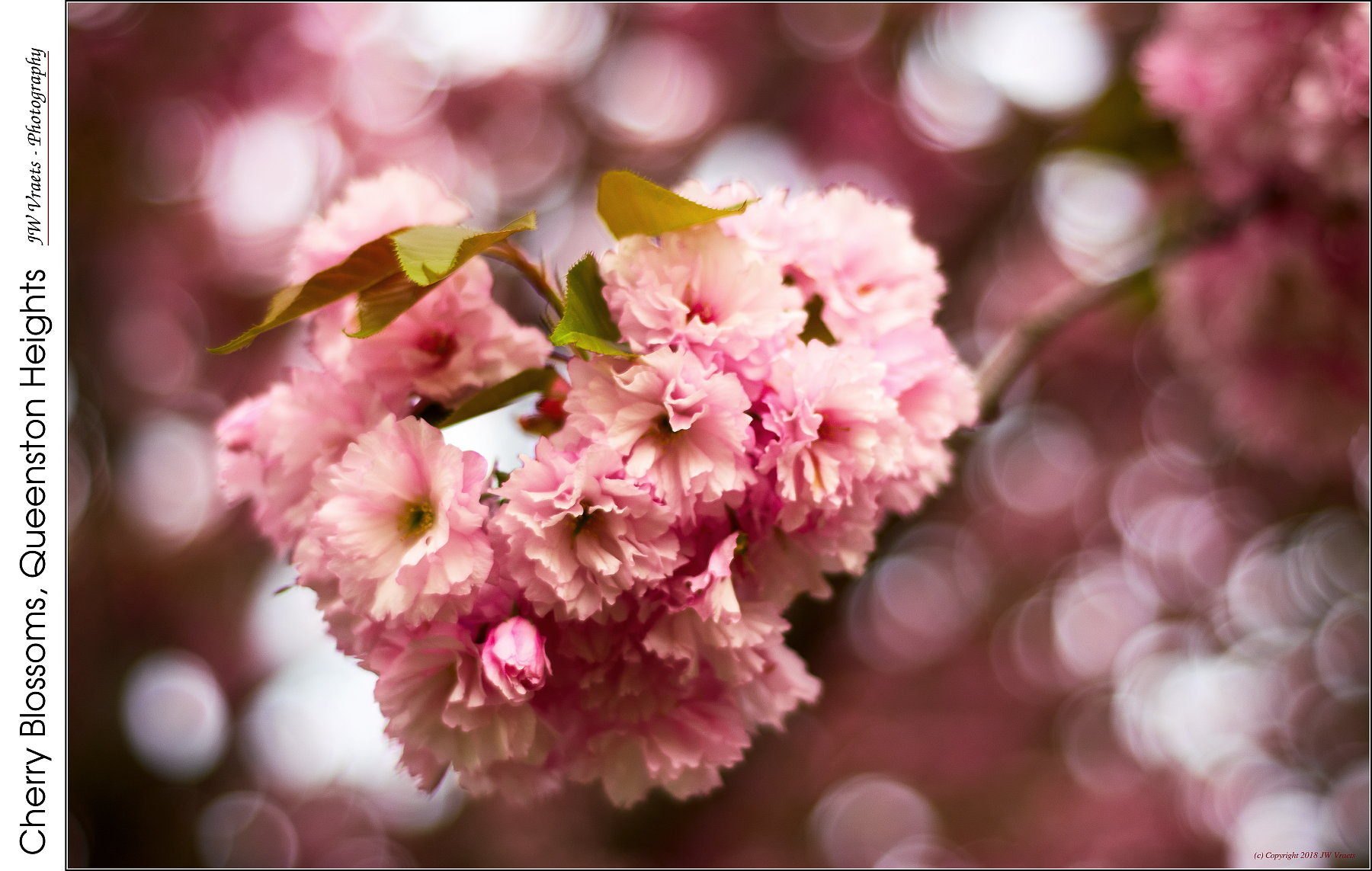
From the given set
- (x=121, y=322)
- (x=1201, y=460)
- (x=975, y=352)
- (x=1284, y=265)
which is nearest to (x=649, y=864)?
(x=975, y=352)

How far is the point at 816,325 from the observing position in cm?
65

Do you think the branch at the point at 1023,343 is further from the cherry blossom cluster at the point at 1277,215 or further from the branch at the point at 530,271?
the branch at the point at 530,271

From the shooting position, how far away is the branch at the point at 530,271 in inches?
23.8

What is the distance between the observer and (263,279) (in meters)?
2.64

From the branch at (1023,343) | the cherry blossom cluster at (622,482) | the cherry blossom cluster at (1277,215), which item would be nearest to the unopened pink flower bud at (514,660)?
the cherry blossom cluster at (622,482)

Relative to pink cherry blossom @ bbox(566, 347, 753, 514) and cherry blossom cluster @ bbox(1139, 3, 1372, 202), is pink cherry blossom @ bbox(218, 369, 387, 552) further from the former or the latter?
cherry blossom cluster @ bbox(1139, 3, 1372, 202)

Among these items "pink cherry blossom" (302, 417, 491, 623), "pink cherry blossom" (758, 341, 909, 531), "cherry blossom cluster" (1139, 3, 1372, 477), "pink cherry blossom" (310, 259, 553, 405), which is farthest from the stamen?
"cherry blossom cluster" (1139, 3, 1372, 477)

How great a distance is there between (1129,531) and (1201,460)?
375 mm

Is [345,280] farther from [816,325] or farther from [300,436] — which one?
[816,325]

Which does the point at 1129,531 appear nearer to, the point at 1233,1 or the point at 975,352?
the point at 975,352

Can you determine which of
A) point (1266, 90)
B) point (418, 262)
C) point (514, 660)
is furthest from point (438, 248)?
point (1266, 90)

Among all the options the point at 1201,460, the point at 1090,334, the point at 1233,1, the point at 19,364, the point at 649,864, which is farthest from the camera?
the point at 1201,460

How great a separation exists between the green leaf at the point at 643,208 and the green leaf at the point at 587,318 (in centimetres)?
3

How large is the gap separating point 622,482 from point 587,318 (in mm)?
118
